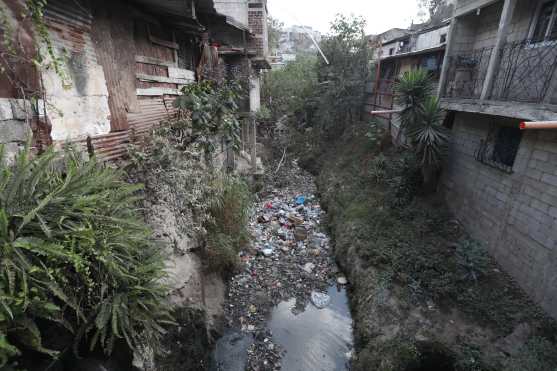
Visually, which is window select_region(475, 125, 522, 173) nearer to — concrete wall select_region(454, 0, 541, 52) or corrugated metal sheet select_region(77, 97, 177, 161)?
concrete wall select_region(454, 0, 541, 52)

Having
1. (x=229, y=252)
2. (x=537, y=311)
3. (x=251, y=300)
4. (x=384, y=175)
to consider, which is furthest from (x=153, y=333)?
(x=384, y=175)

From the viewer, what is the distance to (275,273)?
20.8 ft

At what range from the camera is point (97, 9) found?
11.0 feet

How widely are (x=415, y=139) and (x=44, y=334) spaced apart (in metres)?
6.90

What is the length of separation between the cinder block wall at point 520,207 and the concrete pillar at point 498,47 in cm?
62

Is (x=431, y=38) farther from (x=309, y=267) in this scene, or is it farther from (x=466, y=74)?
(x=309, y=267)

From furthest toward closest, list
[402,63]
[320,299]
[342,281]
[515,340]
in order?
[402,63] → [342,281] → [320,299] → [515,340]

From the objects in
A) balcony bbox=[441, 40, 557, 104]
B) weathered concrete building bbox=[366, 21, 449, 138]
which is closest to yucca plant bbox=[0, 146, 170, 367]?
balcony bbox=[441, 40, 557, 104]

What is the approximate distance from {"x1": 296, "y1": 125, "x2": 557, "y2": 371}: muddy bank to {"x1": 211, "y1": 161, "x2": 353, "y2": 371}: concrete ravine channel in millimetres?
435

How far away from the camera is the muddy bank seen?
377 cm

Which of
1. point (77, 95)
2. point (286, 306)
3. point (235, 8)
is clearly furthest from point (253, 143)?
point (77, 95)

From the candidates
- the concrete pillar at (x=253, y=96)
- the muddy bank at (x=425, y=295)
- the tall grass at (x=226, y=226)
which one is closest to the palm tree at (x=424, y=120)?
the muddy bank at (x=425, y=295)

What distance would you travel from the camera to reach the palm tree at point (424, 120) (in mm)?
6098

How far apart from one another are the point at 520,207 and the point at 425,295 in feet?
7.19
